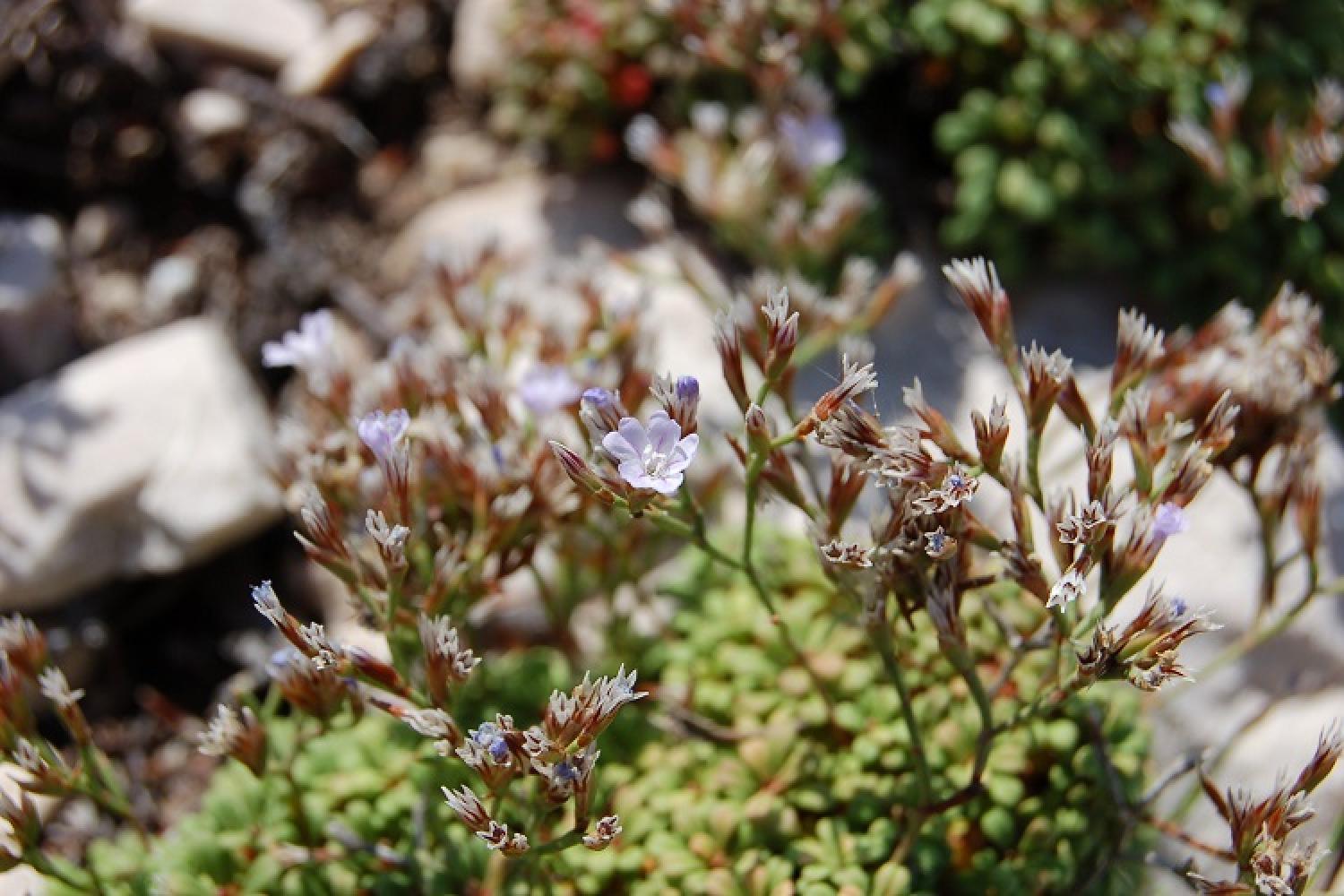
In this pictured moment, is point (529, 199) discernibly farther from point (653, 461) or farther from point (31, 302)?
point (653, 461)

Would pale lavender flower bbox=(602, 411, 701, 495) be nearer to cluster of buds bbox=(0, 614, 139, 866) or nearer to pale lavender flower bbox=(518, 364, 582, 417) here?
pale lavender flower bbox=(518, 364, 582, 417)

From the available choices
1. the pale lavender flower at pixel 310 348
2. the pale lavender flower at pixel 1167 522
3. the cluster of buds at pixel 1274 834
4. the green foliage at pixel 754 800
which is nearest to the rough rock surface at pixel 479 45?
the pale lavender flower at pixel 310 348

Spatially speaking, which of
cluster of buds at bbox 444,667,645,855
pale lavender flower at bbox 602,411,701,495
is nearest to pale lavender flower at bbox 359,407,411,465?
pale lavender flower at bbox 602,411,701,495

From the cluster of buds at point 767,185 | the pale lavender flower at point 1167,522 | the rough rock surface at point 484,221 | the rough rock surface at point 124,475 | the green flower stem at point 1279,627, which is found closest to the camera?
the pale lavender flower at point 1167,522

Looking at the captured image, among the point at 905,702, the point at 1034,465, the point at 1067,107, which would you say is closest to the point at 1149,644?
the point at 1034,465

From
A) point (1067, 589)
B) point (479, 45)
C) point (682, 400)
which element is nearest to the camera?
point (1067, 589)

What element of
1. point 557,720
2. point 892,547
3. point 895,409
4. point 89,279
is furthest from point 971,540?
point 89,279

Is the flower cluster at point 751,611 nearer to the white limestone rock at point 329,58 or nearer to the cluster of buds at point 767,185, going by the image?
the cluster of buds at point 767,185

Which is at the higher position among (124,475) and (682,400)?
(124,475)
